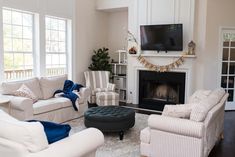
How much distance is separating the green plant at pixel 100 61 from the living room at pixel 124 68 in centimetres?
7

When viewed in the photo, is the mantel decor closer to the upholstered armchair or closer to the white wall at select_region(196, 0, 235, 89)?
the white wall at select_region(196, 0, 235, 89)

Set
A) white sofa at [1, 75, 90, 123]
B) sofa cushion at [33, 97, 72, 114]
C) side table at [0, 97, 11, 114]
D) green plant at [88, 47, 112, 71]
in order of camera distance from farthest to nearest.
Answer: green plant at [88, 47, 112, 71], sofa cushion at [33, 97, 72, 114], white sofa at [1, 75, 90, 123], side table at [0, 97, 11, 114]

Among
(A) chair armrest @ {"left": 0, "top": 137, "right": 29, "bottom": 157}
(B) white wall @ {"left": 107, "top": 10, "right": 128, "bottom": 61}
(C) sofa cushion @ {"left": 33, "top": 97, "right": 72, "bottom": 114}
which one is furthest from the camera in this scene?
(B) white wall @ {"left": 107, "top": 10, "right": 128, "bottom": 61}

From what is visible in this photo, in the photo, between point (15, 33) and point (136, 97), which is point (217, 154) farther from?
point (15, 33)

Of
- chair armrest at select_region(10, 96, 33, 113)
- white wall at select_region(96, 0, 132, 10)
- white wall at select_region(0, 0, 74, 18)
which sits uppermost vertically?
white wall at select_region(96, 0, 132, 10)

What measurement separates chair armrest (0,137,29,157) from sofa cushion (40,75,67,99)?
339 cm

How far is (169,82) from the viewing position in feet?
22.1

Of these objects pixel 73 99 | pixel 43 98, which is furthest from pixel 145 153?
pixel 43 98

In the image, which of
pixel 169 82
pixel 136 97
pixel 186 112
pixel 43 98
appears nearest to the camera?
pixel 186 112

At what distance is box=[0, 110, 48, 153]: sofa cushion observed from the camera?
189 centimetres

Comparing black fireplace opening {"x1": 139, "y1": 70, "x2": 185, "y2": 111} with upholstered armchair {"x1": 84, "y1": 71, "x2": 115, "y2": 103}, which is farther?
upholstered armchair {"x1": 84, "y1": 71, "x2": 115, "y2": 103}

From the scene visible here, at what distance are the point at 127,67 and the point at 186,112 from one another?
424cm

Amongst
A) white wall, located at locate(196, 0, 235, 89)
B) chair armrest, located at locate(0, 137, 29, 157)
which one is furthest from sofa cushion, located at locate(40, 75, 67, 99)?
white wall, located at locate(196, 0, 235, 89)

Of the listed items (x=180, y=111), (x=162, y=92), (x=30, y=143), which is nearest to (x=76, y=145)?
(x=30, y=143)
